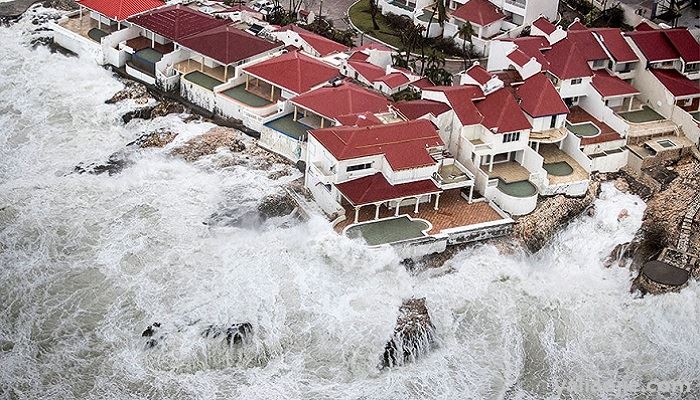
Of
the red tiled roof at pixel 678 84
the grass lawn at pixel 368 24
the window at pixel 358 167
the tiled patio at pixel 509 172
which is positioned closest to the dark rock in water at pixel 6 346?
the window at pixel 358 167

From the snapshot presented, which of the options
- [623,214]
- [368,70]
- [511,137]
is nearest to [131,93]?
[368,70]

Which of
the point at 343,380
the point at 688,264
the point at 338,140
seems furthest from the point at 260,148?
the point at 688,264

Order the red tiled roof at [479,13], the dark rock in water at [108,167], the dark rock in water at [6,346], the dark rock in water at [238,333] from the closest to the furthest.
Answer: the dark rock in water at [6,346]
the dark rock in water at [238,333]
the dark rock in water at [108,167]
the red tiled roof at [479,13]

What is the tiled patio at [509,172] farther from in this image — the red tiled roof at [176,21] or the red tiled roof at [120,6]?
the red tiled roof at [120,6]

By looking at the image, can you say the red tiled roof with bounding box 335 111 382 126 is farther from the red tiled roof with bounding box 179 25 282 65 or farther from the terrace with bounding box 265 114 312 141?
the red tiled roof with bounding box 179 25 282 65

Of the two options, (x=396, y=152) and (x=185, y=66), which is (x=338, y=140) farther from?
(x=185, y=66)
